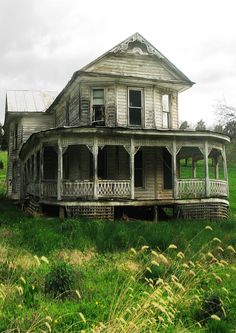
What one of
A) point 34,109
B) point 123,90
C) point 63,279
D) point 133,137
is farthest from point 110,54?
point 63,279

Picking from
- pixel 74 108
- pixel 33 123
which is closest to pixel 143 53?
pixel 74 108

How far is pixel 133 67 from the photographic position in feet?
77.7

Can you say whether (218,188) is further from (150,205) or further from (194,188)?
(150,205)

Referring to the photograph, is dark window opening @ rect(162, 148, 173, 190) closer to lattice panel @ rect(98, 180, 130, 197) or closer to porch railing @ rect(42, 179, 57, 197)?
lattice panel @ rect(98, 180, 130, 197)

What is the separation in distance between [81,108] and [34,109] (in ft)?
35.3

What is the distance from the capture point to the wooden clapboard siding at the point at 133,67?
23.1m

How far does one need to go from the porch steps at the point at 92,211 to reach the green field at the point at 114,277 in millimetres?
1505

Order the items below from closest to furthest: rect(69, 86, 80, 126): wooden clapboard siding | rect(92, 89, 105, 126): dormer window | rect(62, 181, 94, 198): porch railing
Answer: rect(62, 181, 94, 198): porch railing → rect(92, 89, 105, 126): dormer window → rect(69, 86, 80, 126): wooden clapboard siding

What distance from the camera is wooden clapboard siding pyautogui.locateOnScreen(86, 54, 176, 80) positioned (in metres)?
23.1

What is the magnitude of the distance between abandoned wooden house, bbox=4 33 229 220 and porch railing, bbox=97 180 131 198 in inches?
1.9

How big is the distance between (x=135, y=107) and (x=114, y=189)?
18.5ft

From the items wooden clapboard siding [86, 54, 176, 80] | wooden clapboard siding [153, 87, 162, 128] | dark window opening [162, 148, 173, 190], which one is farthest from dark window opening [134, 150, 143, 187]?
wooden clapboard siding [86, 54, 176, 80]

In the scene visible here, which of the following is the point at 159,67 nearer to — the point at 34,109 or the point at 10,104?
the point at 34,109

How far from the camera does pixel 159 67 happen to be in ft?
79.6
